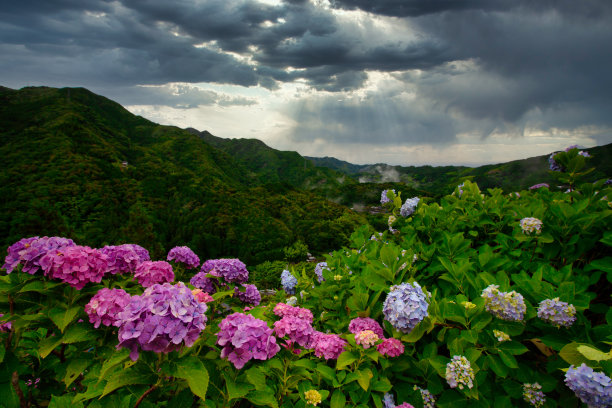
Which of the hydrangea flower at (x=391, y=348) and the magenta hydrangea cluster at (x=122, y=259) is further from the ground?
the magenta hydrangea cluster at (x=122, y=259)

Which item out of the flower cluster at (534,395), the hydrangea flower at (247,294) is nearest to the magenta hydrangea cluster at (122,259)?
the hydrangea flower at (247,294)

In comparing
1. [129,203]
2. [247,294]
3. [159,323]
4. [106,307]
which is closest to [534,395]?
[159,323]

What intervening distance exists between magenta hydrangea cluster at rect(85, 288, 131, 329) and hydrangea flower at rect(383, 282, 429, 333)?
1.93 meters

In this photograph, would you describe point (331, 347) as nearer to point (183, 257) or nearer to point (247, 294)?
point (247, 294)

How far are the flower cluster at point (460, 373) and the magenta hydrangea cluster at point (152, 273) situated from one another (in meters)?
2.55

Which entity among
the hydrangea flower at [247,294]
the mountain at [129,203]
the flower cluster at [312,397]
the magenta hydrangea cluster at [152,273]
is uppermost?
the magenta hydrangea cluster at [152,273]

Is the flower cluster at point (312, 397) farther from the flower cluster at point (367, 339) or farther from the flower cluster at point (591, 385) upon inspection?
the flower cluster at point (591, 385)

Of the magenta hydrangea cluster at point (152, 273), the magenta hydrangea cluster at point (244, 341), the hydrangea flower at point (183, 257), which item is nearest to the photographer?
the magenta hydrangea cluster at point (244, 341)

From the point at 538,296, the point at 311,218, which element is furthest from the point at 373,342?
the point at 311,218

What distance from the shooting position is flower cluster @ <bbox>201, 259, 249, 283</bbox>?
363 centimetres

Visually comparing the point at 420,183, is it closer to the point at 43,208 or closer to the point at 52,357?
the point at 43,208

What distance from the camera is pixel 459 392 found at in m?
2.01

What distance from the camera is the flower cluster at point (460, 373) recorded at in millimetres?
1774

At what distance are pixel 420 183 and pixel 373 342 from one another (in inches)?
7566
